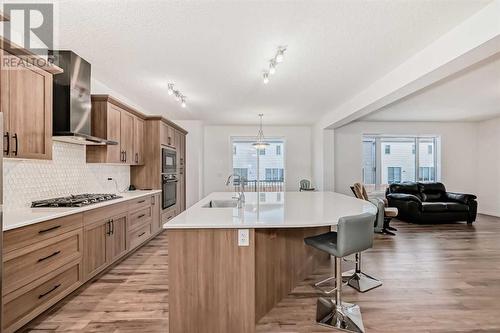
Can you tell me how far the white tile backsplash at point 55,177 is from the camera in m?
2.60

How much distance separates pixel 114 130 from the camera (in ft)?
13.2

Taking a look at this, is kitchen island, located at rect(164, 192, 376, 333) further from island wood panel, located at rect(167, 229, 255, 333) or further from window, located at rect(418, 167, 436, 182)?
window, located at rect(418, 167, 436, 182)

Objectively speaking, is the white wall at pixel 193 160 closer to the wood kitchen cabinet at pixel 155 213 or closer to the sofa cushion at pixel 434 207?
the wood kitchen cabinet at pixel 155 213

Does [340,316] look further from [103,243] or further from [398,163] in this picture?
[398,163]

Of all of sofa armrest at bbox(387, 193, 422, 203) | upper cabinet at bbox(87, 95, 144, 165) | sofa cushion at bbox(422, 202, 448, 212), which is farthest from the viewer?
sofa armrest at bbox(387, 193, 422, 203)

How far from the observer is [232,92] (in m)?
4.63

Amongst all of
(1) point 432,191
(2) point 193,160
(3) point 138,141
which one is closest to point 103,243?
(3) point 138,141

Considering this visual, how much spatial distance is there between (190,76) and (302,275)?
3053 mm

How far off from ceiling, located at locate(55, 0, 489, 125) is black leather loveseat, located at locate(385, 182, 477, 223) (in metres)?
3.46

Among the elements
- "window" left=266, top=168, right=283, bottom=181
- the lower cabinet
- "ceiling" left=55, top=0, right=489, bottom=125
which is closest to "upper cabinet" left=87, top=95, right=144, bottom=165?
"ceiling" left=55, top=0, right=489, bottom=125

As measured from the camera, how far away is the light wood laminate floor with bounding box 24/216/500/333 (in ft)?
7.38

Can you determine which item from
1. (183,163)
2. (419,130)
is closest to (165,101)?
(183,163)

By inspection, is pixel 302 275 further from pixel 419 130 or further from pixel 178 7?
pixel 419 130

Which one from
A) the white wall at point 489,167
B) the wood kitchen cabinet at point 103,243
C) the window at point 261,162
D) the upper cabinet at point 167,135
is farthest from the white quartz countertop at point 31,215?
the white wall at point 489,167
